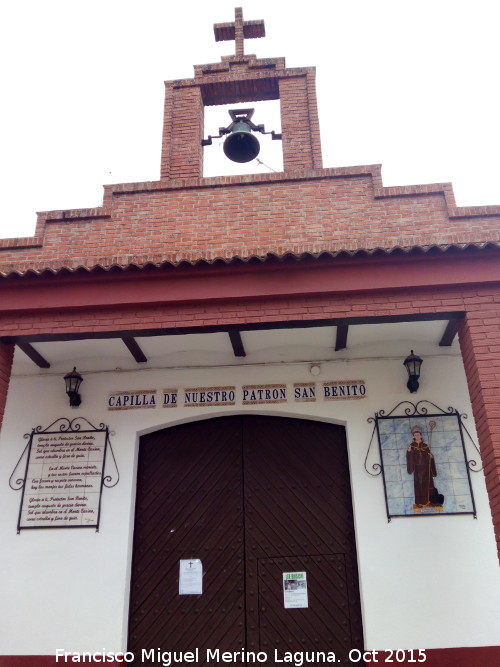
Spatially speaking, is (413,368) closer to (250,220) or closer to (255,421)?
(255,421)

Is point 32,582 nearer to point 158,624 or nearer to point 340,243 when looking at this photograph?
point 158,624

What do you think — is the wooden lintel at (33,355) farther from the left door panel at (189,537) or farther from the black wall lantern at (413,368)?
the black wall lantern at (413,368)

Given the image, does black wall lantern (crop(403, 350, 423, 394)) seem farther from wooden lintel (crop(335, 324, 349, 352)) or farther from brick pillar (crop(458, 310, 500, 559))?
brick pillar (crop(458, 310, 500, 559))

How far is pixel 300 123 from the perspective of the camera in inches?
305

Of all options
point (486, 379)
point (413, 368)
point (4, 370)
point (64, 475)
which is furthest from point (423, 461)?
point (4, 370)

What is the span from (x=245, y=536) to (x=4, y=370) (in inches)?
120

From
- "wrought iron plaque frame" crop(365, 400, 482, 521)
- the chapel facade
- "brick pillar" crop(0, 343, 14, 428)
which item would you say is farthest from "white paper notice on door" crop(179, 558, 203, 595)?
"brick pillar" crop(0, 343, 14, 428)

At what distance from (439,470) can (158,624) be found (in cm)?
338

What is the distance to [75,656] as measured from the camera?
5.82 metres

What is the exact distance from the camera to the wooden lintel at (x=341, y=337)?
20.1 feet

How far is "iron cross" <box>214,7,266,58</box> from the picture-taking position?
8.61 metres

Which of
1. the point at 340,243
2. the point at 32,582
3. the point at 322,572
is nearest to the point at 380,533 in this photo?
the point at 322,572

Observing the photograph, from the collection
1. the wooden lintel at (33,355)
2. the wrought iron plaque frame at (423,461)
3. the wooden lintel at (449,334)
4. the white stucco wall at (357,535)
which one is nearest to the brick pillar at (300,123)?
the wooden lintel at (449,334)

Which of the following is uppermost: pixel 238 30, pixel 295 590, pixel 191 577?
pixel 238 30
